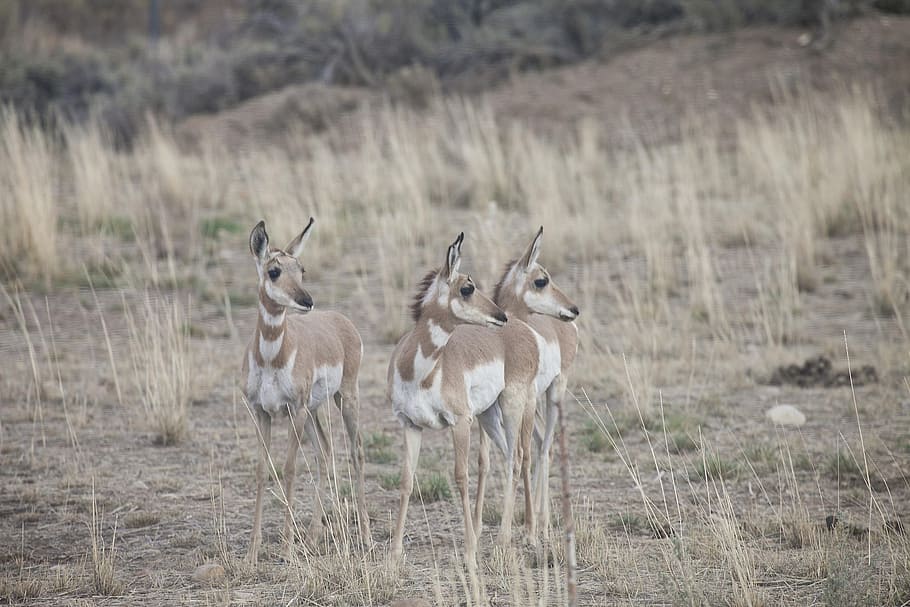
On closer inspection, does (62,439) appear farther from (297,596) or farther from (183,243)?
(183,243)

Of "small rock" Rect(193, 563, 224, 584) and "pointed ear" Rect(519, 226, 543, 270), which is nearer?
"small rock" Rect(193, 563, 224, 584)

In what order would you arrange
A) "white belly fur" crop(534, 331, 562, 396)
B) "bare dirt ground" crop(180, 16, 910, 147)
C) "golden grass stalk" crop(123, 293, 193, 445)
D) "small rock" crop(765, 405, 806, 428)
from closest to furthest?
"white belly fur" crop(534, 331, 562, 396), "golden grass stalk" crop(123, 293, 193, 445), "small rock" crop(765, 405, 806, 428), "bare dirt ground" crop(180, 16, 910, 147)

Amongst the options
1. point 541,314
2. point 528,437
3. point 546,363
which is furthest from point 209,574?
point 541,314

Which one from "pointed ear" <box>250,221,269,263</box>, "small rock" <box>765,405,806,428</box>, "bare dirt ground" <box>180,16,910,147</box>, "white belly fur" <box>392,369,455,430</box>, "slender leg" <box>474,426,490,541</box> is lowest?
"small rock" <box>765,405,806,428</box>

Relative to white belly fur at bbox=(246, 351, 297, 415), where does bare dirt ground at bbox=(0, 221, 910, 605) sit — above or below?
below

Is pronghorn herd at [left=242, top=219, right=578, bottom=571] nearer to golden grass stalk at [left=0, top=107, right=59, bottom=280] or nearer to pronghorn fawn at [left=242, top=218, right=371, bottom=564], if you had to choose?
pronghorn fawn at [left=242, top=218, right=371, bottom=564]

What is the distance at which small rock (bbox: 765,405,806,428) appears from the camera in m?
8.91

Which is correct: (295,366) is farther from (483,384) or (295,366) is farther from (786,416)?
(786,416)

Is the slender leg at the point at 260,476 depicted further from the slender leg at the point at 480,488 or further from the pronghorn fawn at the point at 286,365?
the slender leg at the point at 480,488

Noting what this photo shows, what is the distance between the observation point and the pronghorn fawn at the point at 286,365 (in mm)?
6223

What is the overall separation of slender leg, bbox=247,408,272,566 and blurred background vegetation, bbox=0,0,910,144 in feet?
49.8

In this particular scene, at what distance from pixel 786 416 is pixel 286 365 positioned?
444cm

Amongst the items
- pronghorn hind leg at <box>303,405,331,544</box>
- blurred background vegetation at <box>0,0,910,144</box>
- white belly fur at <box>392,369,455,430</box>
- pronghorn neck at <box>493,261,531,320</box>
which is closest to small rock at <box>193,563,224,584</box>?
pronghorn hind leg at <box>303,405,331,544</box>

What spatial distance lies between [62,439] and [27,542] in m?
2.02
